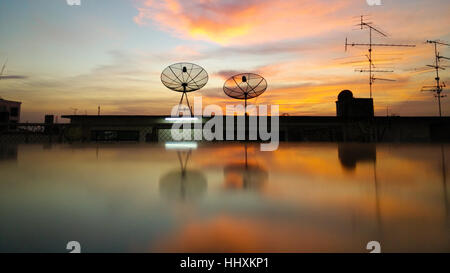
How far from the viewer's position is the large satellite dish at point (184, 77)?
16922mm

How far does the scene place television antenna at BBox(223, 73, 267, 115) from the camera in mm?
17000

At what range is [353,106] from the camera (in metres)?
32.4

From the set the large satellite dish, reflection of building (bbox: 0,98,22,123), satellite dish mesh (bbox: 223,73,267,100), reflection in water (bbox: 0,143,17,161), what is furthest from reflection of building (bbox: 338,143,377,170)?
reflection of building (bbox: 0,98,22,123)

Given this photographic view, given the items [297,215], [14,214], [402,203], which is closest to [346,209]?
[297,215]

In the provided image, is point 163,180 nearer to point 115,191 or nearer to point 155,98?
point 115,191

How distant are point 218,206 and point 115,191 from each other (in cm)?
92

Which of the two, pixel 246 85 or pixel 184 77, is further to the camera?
pixel 184 77

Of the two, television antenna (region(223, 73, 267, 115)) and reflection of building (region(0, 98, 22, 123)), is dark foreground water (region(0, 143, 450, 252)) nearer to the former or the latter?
television antenna (region(223, 73, 267, 115))

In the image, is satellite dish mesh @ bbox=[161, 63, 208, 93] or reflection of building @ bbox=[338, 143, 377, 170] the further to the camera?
satellite dish mesh @ bbox=[161, 63, 208, 93]

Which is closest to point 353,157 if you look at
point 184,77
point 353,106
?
point 184,77

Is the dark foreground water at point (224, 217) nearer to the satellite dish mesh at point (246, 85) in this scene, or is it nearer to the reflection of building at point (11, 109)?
the satellite dish mesh at point (246, 85)

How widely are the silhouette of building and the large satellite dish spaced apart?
2456cm

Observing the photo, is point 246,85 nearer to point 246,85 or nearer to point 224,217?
point 246,85

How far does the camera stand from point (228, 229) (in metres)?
1.03
